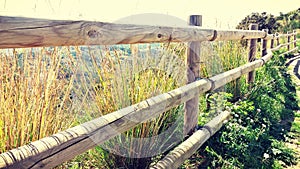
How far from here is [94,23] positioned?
4.76ft

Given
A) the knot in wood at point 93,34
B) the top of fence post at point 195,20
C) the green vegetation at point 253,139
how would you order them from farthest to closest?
the top of fence post at point 195,20, the green vegetation at point 253,139, the knot in wood at point 93,34

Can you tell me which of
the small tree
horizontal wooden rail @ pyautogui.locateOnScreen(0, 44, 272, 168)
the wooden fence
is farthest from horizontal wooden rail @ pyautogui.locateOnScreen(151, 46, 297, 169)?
the small tree

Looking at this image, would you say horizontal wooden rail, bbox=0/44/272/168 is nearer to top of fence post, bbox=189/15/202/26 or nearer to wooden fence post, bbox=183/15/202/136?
wooden fence post, bbox=183/15/202/136

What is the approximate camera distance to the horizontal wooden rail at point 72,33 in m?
1.09

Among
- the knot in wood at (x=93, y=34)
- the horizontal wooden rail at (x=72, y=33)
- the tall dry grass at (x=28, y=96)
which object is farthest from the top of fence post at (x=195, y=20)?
the knot in wood at (x=93, y=34)

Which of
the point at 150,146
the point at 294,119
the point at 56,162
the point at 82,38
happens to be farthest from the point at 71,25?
the point at 294,119

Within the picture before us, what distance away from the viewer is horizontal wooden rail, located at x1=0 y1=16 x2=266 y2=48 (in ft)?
3.57

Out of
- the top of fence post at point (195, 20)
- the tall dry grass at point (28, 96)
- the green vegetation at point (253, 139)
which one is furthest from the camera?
the top of fence post at point (195, 20)

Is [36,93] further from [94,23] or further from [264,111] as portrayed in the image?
[264,111]

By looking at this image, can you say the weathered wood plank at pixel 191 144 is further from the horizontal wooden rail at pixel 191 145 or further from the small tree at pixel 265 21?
the small tree at pixel 265 21

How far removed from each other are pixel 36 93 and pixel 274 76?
15.5ft

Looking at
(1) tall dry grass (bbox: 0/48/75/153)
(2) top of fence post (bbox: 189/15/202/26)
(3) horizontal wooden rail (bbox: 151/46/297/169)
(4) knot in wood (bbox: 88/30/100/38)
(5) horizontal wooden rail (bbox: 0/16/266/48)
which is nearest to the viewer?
(5) horizontal wooden rail (bbox: 0/16/266/48)

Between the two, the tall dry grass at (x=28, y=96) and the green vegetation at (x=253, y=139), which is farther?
the green vegetation at (x=253, y=139)

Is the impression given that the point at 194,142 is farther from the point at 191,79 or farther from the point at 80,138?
the point at 80,138
